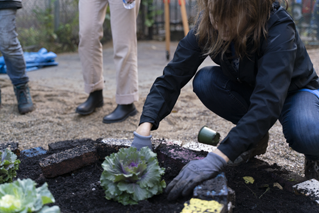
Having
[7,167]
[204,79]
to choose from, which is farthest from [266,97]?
[7,167]

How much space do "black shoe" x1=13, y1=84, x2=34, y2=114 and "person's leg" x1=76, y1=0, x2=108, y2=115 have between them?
57 cm

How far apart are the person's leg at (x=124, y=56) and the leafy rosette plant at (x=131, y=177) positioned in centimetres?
146

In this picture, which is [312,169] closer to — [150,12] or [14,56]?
[14,56]


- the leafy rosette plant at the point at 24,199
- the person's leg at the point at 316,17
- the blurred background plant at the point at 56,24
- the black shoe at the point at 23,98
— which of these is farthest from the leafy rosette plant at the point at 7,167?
the person's leg at the point at 316,17

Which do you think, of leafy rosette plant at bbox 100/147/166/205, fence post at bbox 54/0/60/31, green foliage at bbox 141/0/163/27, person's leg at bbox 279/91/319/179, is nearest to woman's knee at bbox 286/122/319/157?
person's leg at bbox 279/91/319/179

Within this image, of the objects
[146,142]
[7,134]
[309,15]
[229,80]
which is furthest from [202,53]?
[309,15]

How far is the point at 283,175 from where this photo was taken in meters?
1.72

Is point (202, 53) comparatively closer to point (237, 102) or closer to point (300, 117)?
point (237, 102)

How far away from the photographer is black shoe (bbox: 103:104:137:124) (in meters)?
2.80

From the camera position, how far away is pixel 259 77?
4.46 ft

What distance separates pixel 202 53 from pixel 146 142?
0.58m

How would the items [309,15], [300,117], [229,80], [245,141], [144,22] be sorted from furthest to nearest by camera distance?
[144,22] < [309,15] < [229,80] < [300,117] < [245,141]

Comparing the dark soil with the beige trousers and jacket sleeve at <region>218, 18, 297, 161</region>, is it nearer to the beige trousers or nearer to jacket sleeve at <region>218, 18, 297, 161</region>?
jacket sleeve at <region>218, 18, 297, 161</region>

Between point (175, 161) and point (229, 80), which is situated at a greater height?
point (229, 80)
